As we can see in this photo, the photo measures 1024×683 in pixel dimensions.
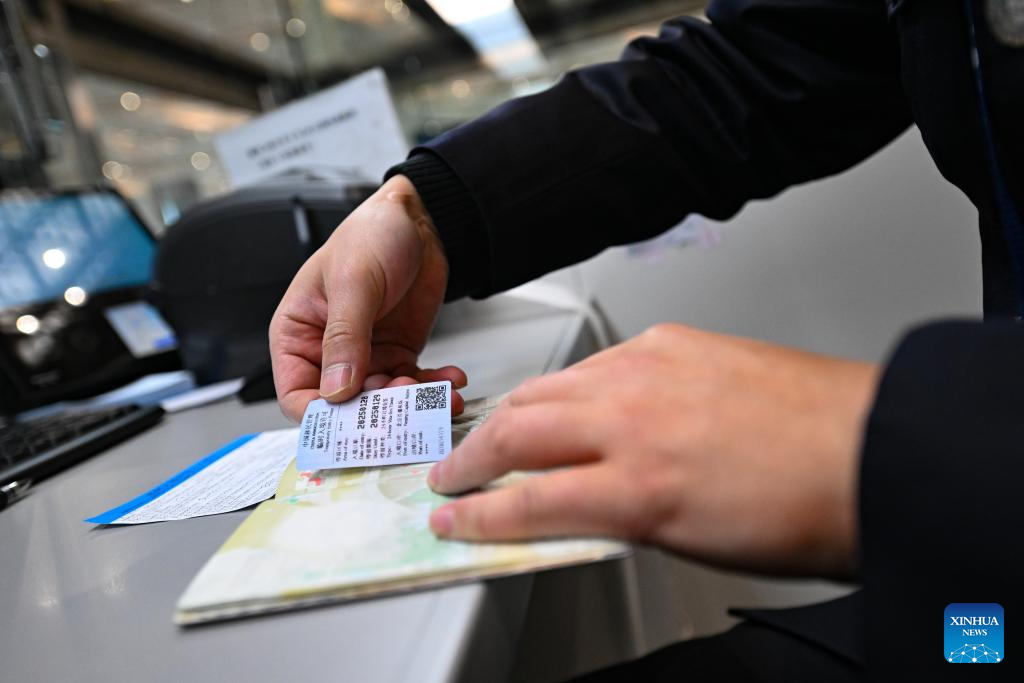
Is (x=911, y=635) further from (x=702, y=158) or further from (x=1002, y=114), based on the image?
(x=702, y=158)

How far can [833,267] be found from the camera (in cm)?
104

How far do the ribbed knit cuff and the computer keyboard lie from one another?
0.40 meters

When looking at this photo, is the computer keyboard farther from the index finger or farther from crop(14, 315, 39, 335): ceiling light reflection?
the index finger

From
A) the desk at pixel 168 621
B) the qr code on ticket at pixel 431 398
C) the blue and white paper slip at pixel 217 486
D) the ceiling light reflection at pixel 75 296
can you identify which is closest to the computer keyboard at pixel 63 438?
the desk at pixel 168 621

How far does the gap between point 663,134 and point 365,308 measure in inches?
13.8

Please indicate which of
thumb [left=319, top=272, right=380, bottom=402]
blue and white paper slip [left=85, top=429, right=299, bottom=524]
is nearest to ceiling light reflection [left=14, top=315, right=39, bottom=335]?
blue and white paper slip [left=85, top=429, right=299, bottom=524]

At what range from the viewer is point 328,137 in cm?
127

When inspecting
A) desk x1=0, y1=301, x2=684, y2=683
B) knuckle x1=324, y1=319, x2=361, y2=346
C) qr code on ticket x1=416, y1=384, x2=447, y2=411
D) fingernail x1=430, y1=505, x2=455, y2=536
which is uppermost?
knuckle x1=324, y1=319, x2=361, y2=346

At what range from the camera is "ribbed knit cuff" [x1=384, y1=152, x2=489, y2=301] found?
0.61 metres

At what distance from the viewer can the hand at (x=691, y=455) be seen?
0.82 feet

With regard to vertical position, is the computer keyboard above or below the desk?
above

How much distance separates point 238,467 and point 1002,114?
0.59 meters

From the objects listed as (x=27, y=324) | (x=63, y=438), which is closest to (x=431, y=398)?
(x=63, y=438)

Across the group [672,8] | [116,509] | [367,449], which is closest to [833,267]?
[367,449]
